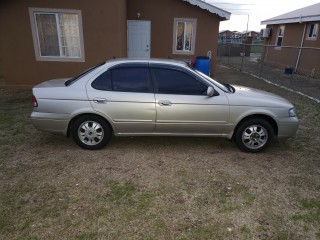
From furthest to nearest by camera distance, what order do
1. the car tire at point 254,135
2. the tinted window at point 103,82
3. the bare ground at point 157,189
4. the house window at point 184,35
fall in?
the house window at point 184,35, the car tire at point 254,135, the tinted window at point 103,82, the bare ground at point 157,189

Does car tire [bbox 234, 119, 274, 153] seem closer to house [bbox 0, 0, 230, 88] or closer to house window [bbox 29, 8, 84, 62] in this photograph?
house [bbox 0, 0, 230, 88]

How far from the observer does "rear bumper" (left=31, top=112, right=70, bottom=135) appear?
4.28 meters

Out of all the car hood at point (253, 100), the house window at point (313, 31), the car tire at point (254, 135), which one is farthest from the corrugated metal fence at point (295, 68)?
the car tire at point (254, 135)

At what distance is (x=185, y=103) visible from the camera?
168 inches

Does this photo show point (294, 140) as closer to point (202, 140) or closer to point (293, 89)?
point (202, 140)

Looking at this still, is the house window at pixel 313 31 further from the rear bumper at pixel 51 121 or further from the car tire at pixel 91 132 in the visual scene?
the rear bumper at pixel 51 121

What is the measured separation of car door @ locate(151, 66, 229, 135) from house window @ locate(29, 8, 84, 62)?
5.45m

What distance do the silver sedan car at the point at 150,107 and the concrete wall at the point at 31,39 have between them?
15.3ft

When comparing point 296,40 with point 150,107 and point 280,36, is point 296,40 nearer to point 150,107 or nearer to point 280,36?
point 280,36

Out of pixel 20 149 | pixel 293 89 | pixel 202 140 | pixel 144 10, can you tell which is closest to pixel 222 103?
pixel 202 140

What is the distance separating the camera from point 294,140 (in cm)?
524

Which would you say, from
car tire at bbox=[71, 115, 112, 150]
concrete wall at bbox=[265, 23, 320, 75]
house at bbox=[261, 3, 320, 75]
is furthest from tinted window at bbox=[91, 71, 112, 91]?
concrete wall at bbox=[265, 23, 320, 75]

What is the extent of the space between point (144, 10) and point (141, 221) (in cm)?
980

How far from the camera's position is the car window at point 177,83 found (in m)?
4.32
